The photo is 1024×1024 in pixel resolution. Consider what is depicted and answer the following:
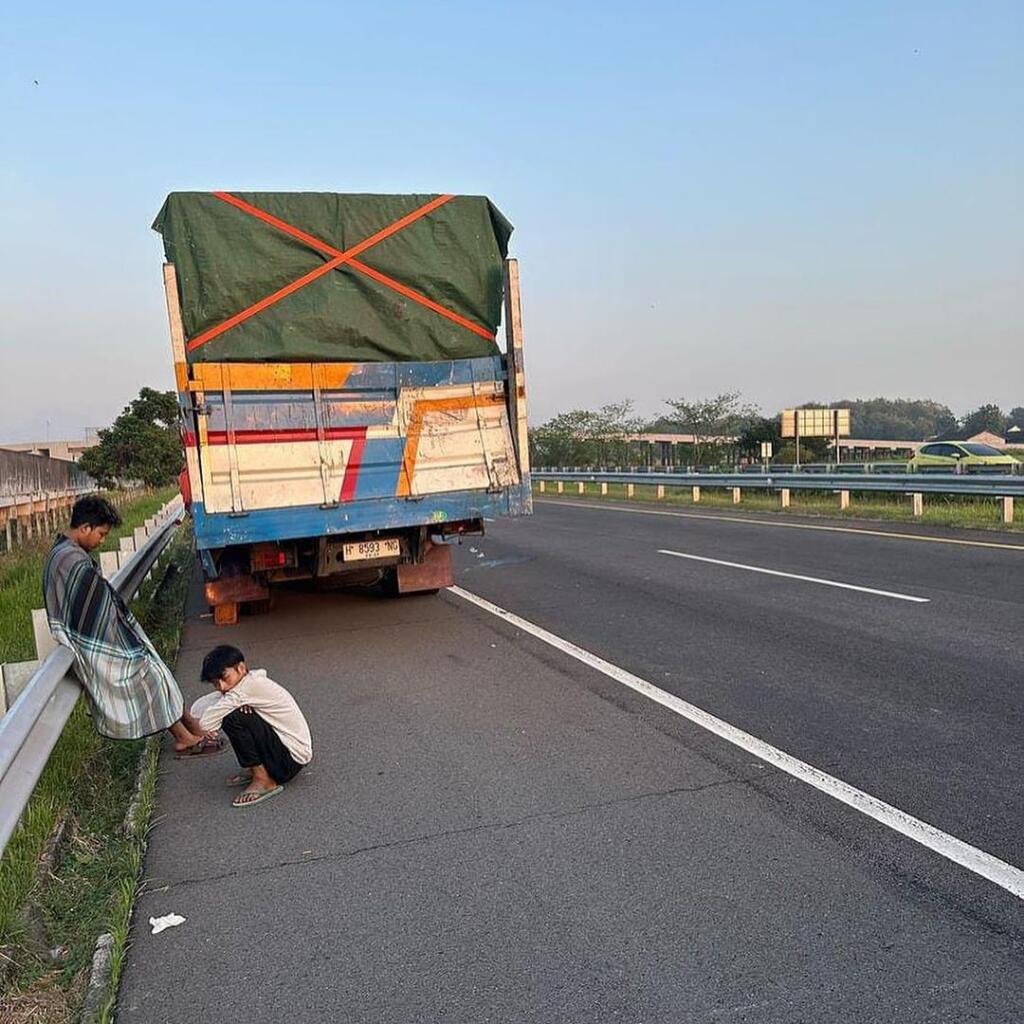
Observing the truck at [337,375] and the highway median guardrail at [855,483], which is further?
the highway median guardrail at [855,483]

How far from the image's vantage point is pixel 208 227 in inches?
294

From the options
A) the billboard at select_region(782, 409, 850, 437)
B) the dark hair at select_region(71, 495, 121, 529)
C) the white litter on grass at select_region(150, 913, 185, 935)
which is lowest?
the white litter on grass at select_region(150, 913, 185, 935)

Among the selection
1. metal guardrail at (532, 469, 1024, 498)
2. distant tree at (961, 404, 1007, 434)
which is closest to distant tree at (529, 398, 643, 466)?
metal guardrail at (532, 469, 1024, 498)

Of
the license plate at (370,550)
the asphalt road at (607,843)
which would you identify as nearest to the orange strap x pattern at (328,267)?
the license plate at (370,550)

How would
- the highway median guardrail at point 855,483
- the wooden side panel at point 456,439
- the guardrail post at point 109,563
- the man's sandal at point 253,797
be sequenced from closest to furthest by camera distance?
1. the man's sandal at point 253,797
2. the guardrail post at point 109,563
3. the wooden side panel at point 456,439
4. the highway median guardrail at point 855,483

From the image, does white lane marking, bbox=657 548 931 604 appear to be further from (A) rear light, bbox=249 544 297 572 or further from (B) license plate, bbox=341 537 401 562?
(A) rear light, bbox=249 544 297 572

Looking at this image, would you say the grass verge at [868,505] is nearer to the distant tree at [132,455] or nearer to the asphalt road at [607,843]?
the asphalt road at [607,843]

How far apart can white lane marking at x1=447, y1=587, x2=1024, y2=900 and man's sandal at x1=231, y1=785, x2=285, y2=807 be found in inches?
94.9

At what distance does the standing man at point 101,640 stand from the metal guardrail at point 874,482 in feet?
47.4

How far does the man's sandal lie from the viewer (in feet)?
14.9

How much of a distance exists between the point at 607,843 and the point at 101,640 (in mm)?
2780

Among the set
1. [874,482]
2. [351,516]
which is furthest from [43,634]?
[874,482]

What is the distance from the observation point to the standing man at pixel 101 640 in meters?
4.65

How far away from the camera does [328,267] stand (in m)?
7.75
